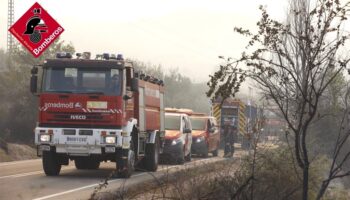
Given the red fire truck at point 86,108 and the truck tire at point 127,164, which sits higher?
the red fire truck at point 86,108

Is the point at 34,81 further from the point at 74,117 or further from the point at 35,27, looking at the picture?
the point at 35,27

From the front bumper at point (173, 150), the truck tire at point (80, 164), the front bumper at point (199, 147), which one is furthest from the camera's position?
the front bumper at point (199, 147)

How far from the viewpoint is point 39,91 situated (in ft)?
50.2

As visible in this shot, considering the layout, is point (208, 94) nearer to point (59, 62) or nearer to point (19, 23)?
point (59, 62)

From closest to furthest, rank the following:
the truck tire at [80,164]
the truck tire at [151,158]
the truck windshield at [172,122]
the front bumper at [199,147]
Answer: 1. the truck tire at [151,158]
2. the truck tire at [80,164]
3. the truck windshield at [172,122]
4. the front bumper at [199,147]

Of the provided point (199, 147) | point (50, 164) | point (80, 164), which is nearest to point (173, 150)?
point (80, 164)

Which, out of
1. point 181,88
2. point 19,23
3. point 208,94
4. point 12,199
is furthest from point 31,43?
point 181,88

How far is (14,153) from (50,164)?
10.2 meters

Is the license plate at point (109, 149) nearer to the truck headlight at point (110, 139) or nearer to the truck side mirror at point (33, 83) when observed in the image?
the truck headlight at point (110, 139)

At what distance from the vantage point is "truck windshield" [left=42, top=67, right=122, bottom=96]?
49.8ft

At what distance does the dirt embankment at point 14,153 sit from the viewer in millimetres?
24547

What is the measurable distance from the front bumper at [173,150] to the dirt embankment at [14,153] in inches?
280

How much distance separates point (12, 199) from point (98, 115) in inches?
164

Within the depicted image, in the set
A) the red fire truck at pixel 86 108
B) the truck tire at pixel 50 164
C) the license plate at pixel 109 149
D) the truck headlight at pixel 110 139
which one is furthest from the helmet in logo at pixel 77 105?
the truck tire at pixel 50 164
